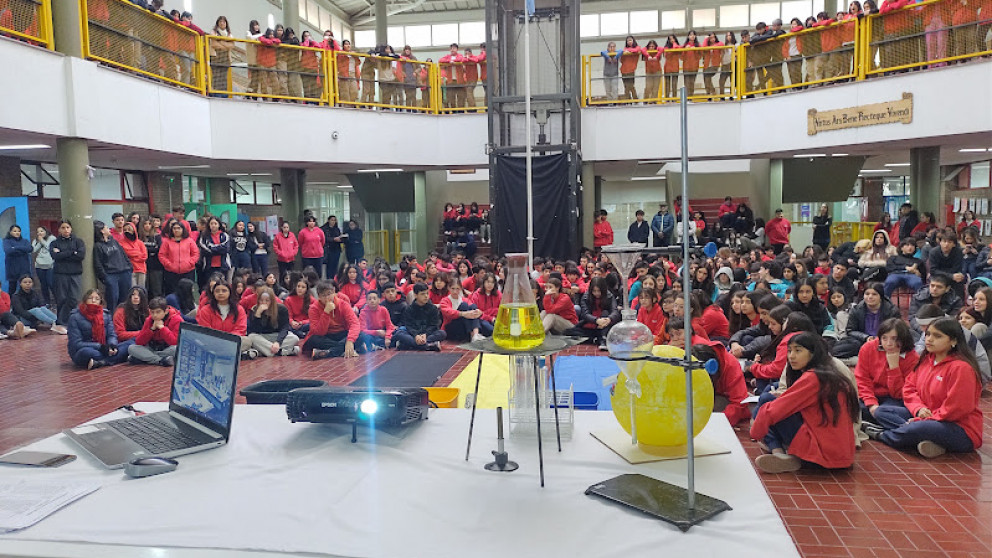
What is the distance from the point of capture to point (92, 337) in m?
8.04

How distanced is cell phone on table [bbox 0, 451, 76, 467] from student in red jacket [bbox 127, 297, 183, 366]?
5.77 metres

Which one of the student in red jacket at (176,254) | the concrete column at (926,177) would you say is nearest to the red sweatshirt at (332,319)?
the student in red jacket at (176,254)

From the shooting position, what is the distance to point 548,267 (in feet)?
37.9

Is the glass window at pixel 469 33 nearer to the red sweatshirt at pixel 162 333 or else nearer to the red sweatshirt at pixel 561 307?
the red sweatshirt at pixel 561 307

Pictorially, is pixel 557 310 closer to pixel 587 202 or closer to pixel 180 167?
pixel 587 202

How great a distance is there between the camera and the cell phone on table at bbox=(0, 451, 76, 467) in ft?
7.37

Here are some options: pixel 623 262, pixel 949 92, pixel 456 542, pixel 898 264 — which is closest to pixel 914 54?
pixel 949 92

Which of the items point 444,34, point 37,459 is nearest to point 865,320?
point 37,459

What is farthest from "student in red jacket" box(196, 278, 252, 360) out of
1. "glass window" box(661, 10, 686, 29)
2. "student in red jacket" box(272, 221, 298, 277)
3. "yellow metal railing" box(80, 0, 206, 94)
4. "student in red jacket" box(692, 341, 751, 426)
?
"glass window" box(661, 10, 686, 29)

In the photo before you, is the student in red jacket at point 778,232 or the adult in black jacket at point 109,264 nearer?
the adult in black jacket at point 109,264

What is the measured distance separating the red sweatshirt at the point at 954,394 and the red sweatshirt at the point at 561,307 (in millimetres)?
4358

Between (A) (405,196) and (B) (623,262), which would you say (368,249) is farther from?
(B) (623,262)

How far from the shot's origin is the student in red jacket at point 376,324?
344 inches

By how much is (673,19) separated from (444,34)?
821 cm
